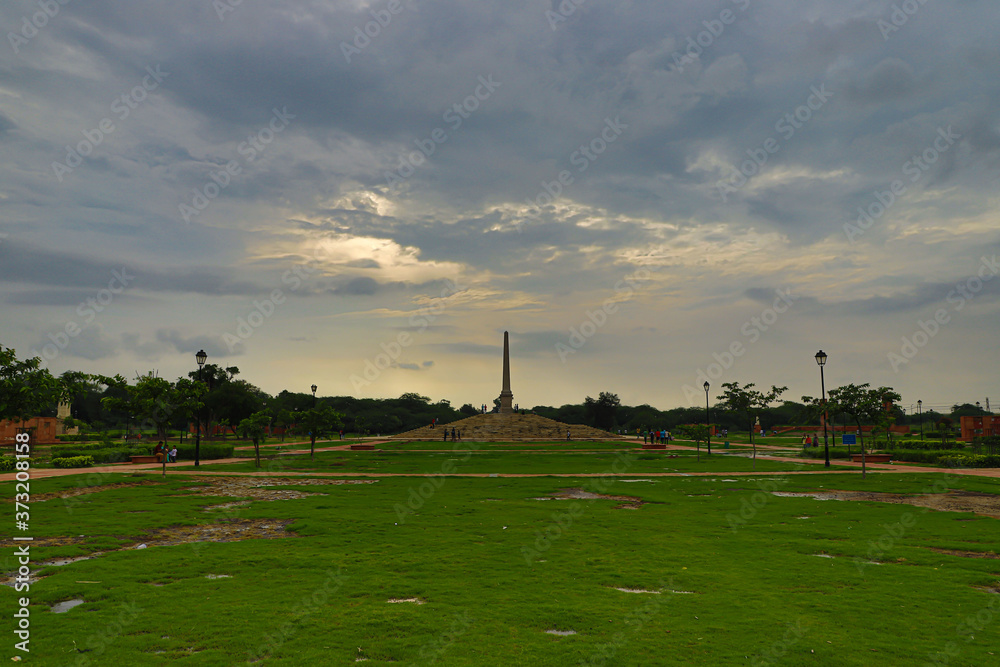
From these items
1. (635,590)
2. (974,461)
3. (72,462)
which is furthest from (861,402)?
(72,462)

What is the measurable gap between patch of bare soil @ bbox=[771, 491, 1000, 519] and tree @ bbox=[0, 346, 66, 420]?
2355 centimetres

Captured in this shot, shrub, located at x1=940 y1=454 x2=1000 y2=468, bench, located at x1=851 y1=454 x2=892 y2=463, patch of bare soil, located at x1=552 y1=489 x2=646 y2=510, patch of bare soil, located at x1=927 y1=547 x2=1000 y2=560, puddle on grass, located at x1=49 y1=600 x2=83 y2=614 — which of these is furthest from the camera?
bench, located at x1=851 y1=454 x2=892 y2=463

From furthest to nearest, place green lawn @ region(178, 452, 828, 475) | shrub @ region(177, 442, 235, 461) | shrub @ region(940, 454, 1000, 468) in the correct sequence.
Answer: shrub @ region(177, 442, 235, 461) → shrub @ region(940, 454, 1000, 468) → green lawn @ region(178, 452, 828, 475)

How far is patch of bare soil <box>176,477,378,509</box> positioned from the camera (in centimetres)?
2169

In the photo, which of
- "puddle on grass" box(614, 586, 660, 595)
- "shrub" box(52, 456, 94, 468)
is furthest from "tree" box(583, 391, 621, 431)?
"puddle on grass" box(614, 586, 660, 595)

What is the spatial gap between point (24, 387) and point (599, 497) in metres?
17.4

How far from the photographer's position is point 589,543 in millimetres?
13289

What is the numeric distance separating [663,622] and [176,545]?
10.2 meters

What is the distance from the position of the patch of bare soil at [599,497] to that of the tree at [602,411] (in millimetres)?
113411

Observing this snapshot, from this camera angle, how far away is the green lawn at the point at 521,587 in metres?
7.29

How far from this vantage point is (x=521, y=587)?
32.5 feet

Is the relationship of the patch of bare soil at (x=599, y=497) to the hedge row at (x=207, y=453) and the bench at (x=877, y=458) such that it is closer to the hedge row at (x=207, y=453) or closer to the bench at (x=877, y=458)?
the bench at (x=877, y=458)

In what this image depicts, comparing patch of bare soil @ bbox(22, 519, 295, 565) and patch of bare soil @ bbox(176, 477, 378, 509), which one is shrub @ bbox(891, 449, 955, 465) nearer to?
patch of bare soil @ bbox(176, 477, 378, 509)

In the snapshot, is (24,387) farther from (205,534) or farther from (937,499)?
(937,499)
